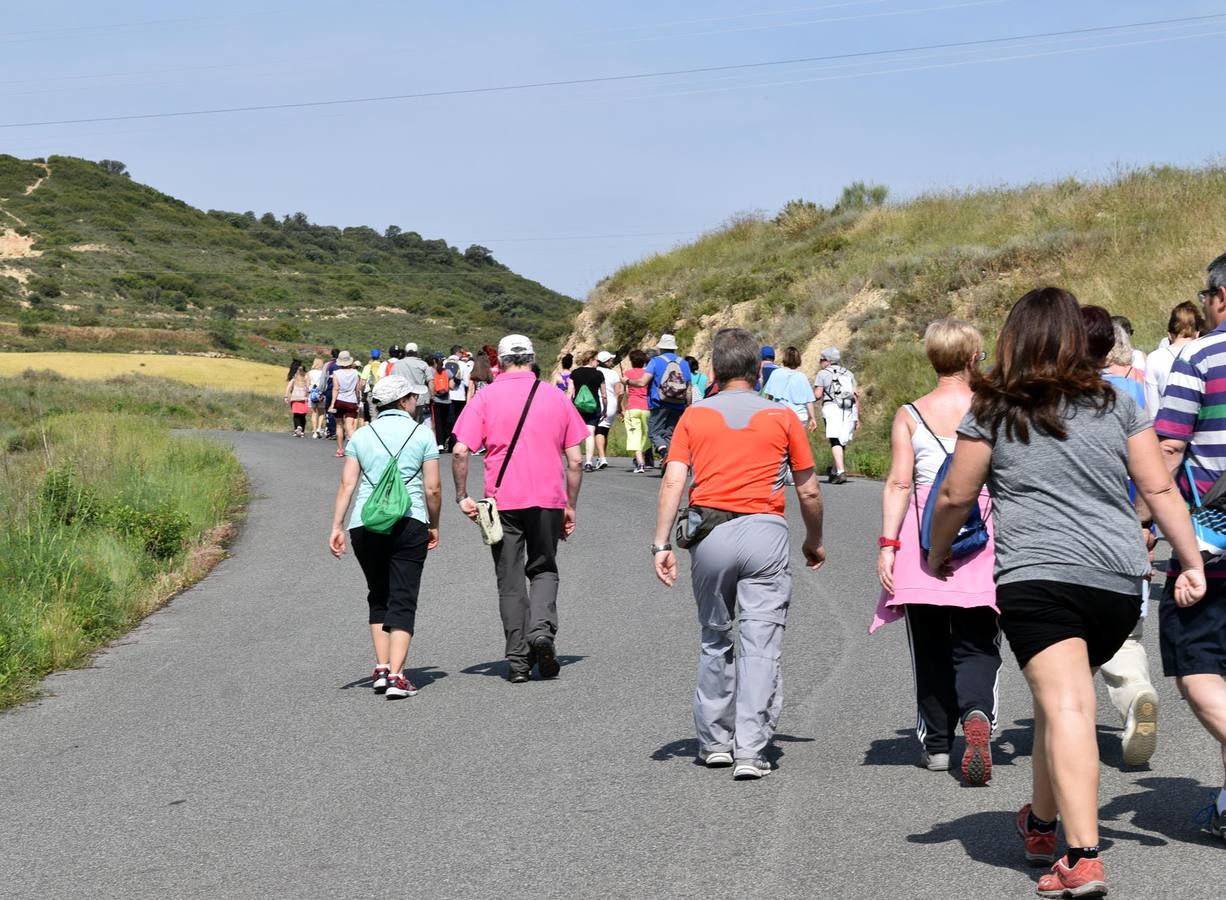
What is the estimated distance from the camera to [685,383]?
21109 mm

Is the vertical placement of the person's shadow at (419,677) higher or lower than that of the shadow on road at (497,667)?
lower

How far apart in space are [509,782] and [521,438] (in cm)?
311

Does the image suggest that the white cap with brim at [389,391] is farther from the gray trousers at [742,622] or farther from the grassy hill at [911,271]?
the grassy hill at [911,271]

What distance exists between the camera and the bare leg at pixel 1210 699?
5375mm

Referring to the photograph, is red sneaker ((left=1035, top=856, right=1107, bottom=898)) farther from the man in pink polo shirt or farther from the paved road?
the man in pink polo shirt

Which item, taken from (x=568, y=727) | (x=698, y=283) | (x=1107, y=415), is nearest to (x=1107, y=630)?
(x=1107, y=415)

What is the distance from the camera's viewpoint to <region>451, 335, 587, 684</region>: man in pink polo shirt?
948 cm

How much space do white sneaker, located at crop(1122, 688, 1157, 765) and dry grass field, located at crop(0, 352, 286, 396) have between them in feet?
196

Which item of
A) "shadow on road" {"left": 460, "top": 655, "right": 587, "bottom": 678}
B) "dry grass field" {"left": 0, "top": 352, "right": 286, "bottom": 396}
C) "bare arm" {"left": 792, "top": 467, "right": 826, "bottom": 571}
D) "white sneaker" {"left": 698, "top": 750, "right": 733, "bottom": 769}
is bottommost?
"shadow on road" {"left": 460, "top": 655, "right": 587, "bottom": 678}

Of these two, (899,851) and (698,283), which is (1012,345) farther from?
(698,283)

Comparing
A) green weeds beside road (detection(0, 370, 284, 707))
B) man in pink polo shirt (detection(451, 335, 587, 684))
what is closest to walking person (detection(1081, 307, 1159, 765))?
→ man in pink polo shirt (detection(451, 335, 587, 684))

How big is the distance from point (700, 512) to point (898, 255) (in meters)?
34.0

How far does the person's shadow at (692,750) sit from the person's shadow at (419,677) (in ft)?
7.76

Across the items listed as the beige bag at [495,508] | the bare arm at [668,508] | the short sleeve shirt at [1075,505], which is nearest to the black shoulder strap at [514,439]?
the beige bag at [495,508]
